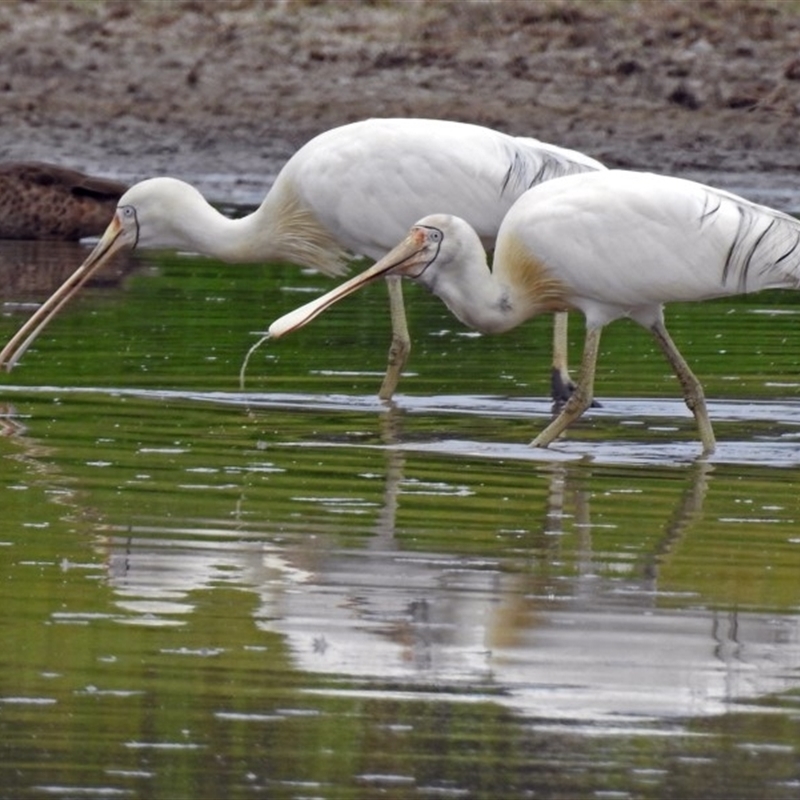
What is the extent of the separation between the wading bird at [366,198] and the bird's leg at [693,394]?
1.34m

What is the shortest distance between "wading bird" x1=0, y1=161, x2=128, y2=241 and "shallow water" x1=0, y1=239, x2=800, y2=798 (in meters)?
5.97

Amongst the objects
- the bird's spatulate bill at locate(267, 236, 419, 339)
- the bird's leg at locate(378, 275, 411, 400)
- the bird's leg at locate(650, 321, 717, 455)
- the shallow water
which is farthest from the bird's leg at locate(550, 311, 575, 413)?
the bird's spatulate bill at locate(267, 236, 419, 339)

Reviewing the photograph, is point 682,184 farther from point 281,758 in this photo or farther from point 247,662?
point 281,758

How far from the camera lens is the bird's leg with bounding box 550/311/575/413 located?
11.8 m

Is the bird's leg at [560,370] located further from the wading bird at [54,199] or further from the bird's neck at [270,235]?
the wading bird at [54,199]

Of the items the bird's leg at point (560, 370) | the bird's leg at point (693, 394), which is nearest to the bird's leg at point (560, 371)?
the bird's leg at point (560, 370)

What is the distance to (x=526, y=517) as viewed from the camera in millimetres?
8508

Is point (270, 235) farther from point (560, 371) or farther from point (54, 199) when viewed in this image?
point (54, 199)

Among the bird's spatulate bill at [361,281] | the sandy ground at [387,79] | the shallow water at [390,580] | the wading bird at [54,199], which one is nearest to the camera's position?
the shallow water at [390,580]

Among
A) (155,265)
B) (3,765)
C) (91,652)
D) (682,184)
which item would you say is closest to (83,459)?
(682,184)

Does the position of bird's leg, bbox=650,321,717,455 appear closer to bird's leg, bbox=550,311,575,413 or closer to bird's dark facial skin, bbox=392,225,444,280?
bird's dark facial skin, bbox=392,225,444,280

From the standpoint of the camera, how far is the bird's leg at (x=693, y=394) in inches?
400

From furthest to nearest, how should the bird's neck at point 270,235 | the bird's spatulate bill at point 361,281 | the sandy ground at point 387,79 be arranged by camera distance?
the sandy ground at point 387,79, the bird's neck at point 270,235, the bird's spatulate bill at point 361,281

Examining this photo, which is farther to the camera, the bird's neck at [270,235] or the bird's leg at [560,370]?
the bird's neck at [270,235]
